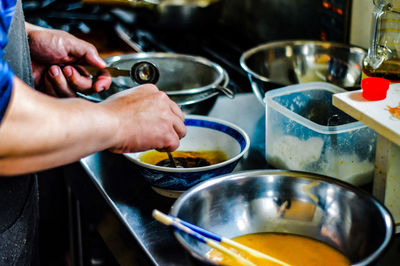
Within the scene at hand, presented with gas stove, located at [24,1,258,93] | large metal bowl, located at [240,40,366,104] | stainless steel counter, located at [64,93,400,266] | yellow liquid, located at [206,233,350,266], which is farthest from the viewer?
gas stove, located at [24,1,258,93]

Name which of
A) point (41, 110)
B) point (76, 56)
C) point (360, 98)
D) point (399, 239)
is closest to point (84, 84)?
point (76, 56)

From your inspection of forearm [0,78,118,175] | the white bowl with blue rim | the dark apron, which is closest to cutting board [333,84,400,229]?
the white bowl with blue rim

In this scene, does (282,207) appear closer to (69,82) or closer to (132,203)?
(132,203)

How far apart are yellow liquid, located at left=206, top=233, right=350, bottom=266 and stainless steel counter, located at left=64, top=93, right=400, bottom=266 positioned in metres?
0.10

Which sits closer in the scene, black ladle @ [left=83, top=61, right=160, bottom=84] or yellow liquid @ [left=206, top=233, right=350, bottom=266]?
yellow liquid @ [left=206, top=233, right=350, bottom=266]

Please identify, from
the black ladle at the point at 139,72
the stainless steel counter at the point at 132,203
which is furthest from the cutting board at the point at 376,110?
the black ladle at the point at 139,72

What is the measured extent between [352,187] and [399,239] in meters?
0.22

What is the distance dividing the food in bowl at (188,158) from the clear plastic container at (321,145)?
0.50 ft

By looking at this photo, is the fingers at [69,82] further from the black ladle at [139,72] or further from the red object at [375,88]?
the red object at [375,88]

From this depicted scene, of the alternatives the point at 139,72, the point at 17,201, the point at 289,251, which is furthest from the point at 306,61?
the point at 17,201

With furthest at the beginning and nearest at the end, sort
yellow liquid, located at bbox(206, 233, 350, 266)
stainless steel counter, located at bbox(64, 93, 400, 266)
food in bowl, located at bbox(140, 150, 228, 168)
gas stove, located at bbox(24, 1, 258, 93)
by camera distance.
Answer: gas stove, located at bbox(24, 1, 258, 93) < food in bowl, located at bbox(140, 150, 228, 168) < stainless steel counter, located at bbox(64, 93, 400, 266) < yellow liquid, located at bbox(206, 233, 350, 266)

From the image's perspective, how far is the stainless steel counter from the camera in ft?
3.92

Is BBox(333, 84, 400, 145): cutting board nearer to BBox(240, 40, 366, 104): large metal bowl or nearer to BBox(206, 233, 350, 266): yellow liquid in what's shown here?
BBox(206, 233, 350, 266): yellow liquid

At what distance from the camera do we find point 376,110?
117 cm
